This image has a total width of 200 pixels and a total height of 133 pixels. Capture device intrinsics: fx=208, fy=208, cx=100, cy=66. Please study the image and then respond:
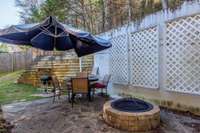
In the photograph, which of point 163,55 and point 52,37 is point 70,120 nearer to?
point 163,55

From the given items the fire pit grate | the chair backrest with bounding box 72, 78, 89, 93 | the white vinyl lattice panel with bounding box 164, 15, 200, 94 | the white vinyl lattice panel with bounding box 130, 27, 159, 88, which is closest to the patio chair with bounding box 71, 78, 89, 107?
the chair backrest with bounding box 72, 78, 89, 93

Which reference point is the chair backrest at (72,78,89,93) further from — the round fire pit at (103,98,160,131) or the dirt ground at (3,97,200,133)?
the round fire pit at (103,98,160,131)

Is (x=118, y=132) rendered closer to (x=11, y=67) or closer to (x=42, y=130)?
(x=42, y=130)

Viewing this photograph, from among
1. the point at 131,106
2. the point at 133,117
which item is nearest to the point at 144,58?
the point at 131,106

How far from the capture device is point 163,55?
5.21 meters

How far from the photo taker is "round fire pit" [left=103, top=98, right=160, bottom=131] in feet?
12.1

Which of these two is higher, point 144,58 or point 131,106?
point 144,58

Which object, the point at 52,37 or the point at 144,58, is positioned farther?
the point at 52,37

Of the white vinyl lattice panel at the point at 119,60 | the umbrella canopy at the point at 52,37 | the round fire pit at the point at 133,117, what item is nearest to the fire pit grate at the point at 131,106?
the round fire pit at the point at 133,117

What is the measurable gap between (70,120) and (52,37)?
3162 mm

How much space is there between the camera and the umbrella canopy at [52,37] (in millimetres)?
4660

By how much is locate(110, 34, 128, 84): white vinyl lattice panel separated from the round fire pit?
8.46 feet

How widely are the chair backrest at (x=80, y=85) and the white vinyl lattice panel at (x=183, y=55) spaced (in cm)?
204

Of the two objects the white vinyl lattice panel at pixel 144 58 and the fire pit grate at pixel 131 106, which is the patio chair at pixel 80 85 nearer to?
the fire pit grate at pixel 131 106
